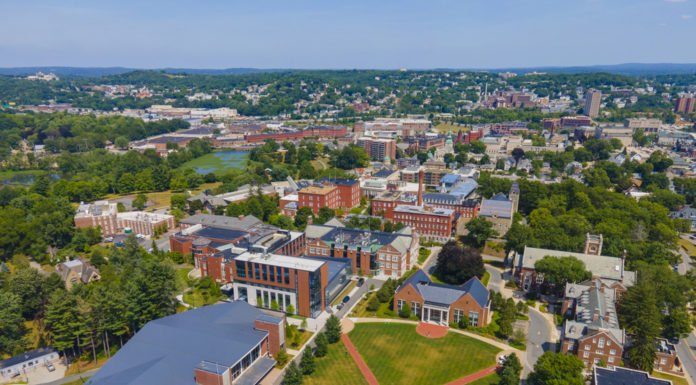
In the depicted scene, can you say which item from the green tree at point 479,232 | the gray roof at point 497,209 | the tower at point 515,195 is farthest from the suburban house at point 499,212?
the green tree at point 479,232

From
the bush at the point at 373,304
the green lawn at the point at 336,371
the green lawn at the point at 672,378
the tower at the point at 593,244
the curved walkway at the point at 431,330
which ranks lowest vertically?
the curved walkway at the point at 431,330

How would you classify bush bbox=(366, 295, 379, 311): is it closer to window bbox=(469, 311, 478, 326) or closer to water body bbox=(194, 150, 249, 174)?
window bbox=(469, 311, 478, 326)

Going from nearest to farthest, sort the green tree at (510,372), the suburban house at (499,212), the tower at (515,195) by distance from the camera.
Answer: the green tree at (510,372) < the suburban house at (499,212) < the tower at (515,195)

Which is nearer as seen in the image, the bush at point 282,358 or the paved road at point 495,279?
the bush at point 282,358

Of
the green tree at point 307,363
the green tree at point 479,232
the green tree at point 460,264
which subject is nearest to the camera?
the green tree at point 307,363

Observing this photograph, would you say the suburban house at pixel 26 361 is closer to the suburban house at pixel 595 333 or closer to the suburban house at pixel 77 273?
the suburban house at pixel 77 273

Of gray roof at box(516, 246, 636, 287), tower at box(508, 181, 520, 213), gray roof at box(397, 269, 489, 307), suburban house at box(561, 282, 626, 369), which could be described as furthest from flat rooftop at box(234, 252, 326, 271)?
tower at box(508, 181, 520, 213)

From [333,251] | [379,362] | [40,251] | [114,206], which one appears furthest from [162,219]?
[379,362]

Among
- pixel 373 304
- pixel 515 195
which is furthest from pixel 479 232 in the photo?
pixel 373 304
